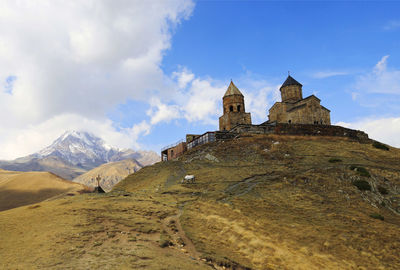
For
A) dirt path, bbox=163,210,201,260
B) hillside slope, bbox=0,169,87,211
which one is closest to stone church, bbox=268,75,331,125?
dirt path, bbox=163,210,201,260

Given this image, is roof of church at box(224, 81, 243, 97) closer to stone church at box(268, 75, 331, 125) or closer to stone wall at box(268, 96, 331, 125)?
stone church at box(268, 75, 331, 125)

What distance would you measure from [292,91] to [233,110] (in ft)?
54.7

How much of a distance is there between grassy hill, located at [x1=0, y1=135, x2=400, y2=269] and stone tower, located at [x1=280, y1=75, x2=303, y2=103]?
29.2 m

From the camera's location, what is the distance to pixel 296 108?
53.9 meters

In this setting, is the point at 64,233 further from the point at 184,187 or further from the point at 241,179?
the point at 241,179

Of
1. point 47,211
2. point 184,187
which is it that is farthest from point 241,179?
point 47,211

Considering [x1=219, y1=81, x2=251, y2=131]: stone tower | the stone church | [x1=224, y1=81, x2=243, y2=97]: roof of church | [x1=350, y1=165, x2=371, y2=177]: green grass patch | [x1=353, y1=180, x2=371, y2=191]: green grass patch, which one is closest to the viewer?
[x1=353, y1=180, x2=371, y2=191]: green grass patch

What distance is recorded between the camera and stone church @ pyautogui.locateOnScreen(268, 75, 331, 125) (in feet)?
173

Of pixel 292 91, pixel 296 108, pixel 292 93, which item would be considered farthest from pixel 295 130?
pixel 292 91

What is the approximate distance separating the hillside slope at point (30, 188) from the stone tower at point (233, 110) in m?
48.7

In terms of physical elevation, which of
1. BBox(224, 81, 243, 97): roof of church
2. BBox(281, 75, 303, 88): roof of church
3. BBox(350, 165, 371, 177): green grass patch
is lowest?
BBox(350, 165, 371, 177): green grass patch

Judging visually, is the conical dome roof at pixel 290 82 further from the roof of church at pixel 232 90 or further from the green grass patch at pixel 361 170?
the green grass patch at pixel 361 170

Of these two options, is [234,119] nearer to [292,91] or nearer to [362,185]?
[292,91]

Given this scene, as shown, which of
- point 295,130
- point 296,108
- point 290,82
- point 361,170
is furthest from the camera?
point 290,82
